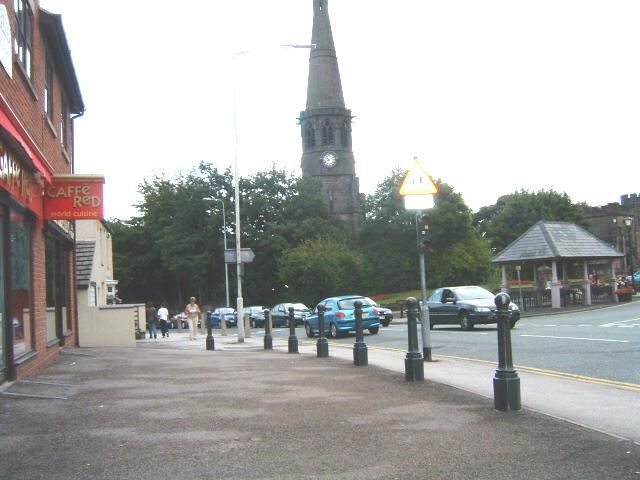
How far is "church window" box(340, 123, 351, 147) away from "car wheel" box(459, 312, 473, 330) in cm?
6749

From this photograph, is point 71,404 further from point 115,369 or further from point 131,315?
point 131,315

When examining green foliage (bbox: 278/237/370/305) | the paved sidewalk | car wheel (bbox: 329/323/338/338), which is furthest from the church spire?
the paved sidewalk

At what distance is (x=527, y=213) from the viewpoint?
84750 millimetres

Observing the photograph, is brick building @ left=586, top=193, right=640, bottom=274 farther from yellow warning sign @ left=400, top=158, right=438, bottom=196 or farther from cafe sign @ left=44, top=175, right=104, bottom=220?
cafe sign @ left=44, top=175, right=104, bottom=220

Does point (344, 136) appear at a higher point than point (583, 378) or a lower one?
higher

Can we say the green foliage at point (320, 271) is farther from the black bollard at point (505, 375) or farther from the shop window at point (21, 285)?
the black bollard at point (505, 375)

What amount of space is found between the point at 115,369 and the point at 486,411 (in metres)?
6.98

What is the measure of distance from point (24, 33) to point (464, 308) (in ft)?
57.5

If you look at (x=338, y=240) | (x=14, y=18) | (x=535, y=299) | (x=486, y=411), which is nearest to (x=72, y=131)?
(x=14, y=18)

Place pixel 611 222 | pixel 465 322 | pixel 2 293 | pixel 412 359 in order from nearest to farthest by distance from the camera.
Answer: pixel 2 293, pixel 412 359, pixel 465 322, pixel 611 222

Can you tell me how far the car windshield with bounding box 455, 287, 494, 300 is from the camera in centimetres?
2606

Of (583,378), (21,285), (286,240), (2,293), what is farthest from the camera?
(286,240)

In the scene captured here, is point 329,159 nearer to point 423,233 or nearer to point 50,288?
point 50,288

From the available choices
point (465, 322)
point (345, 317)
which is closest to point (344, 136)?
point (345, 317)
